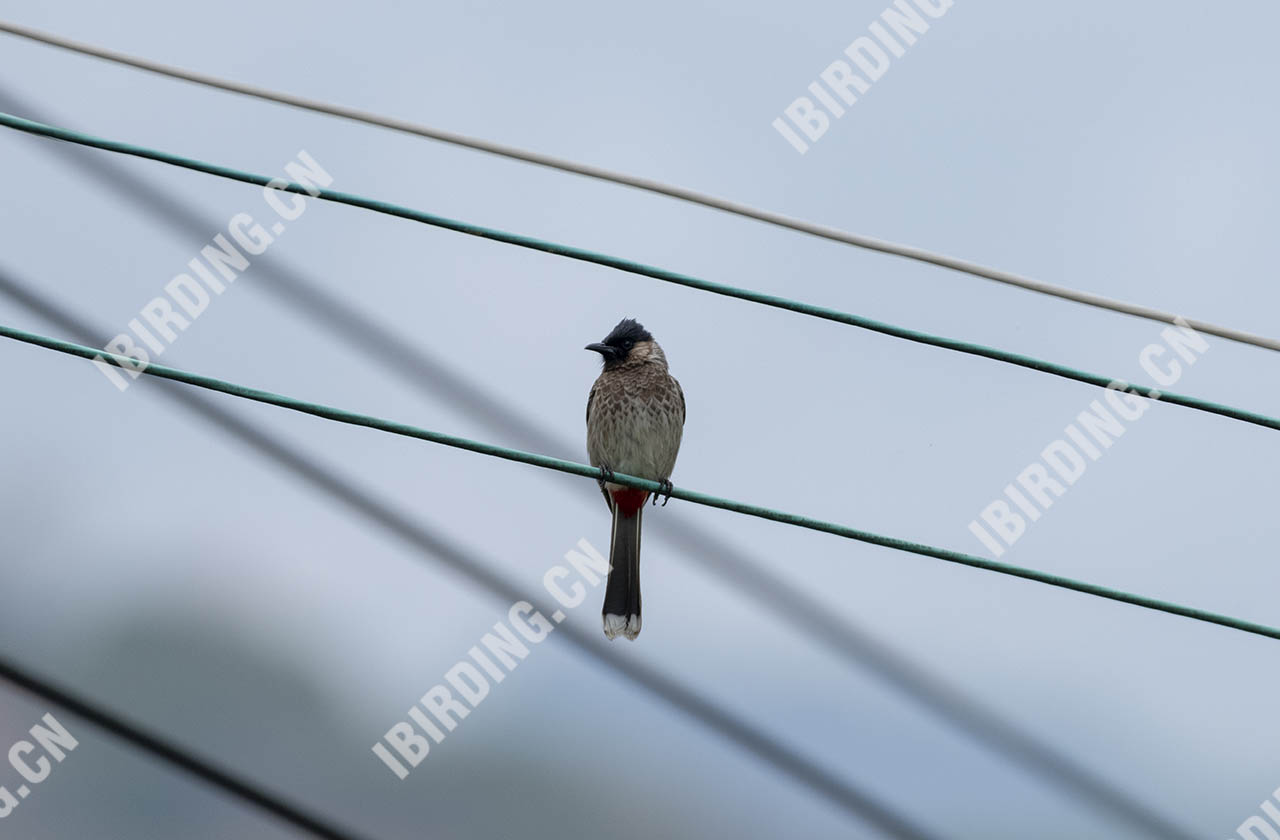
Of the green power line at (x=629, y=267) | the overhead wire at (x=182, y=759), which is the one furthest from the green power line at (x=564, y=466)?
the overhead wire at (x=182, y=759)

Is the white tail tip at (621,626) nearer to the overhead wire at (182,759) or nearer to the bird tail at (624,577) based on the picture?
the bird tail at (624,577)

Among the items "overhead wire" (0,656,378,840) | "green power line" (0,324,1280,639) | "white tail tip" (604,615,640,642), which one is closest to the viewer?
"green power line" (0,324,1280,639)

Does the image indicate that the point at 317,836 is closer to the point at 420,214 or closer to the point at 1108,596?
the point at 420,214

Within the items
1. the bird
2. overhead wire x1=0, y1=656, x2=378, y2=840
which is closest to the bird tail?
the bird

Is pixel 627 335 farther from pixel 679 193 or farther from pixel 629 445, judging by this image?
pixel 679 193

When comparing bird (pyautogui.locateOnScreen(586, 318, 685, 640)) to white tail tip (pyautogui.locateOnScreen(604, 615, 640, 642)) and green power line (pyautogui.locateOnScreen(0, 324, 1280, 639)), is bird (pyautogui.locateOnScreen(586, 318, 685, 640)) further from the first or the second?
green power line (pyautogui.locateOnScreen(0, 324, 1280, 639))

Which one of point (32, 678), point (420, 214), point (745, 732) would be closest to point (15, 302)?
point (32, 678)
